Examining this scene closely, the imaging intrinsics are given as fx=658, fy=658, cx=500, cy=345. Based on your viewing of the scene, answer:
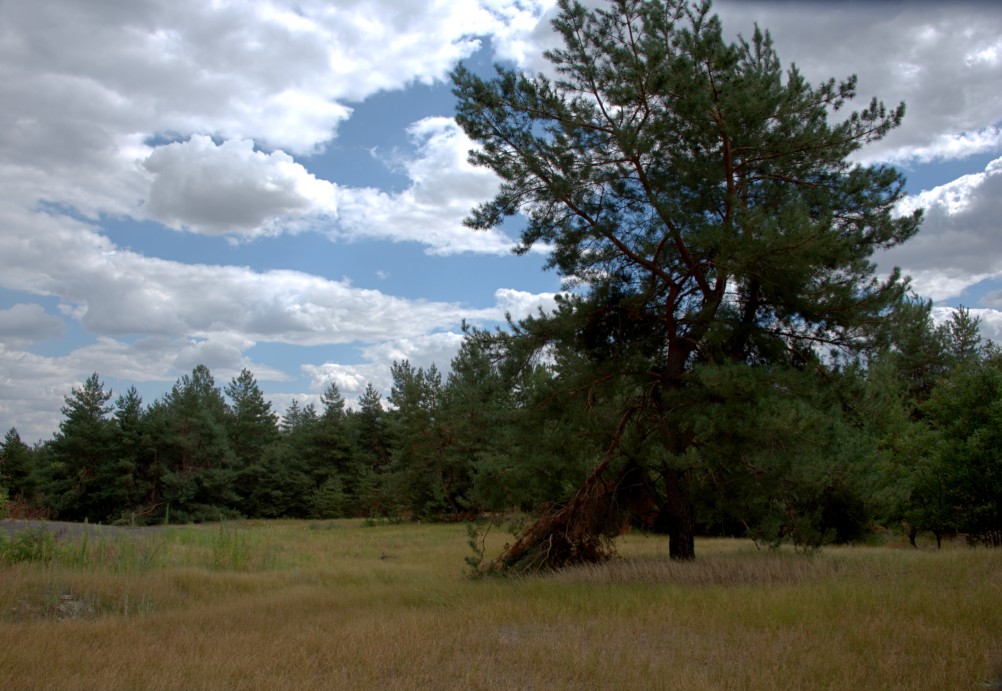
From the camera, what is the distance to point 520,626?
7.75m

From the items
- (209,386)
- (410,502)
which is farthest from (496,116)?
(209,386)

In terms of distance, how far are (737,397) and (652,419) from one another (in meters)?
1.80

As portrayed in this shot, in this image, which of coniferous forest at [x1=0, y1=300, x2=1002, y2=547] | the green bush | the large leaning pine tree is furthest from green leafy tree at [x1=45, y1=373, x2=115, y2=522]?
the large leaning pine tree

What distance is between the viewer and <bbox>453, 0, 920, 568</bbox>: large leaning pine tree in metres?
11.0

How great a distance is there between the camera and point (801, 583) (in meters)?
9.16

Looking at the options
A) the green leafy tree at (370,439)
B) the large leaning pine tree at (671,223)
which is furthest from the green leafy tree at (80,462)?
the large leaning pine tree at (671,223)

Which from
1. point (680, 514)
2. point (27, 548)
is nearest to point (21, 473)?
point (27, 548)

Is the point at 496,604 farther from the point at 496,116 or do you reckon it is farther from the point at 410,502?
the point at 410,502

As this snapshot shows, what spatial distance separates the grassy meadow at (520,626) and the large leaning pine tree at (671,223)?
86.8 inches

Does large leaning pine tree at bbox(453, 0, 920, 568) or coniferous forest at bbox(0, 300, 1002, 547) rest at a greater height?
large leaning pine tree at bbox(453, 0, 920, 568)

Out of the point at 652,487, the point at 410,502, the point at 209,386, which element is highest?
the point at 209,386

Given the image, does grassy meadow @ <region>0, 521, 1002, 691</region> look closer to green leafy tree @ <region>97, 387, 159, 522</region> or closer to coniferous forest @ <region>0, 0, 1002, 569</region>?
coniferous forest @ <region>0, 0, 1002, 569</region>

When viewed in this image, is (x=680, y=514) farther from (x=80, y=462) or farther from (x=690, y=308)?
(x=80, y=462)

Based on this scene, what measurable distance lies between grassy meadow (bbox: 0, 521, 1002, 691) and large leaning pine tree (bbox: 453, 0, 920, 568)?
7.23 feet
